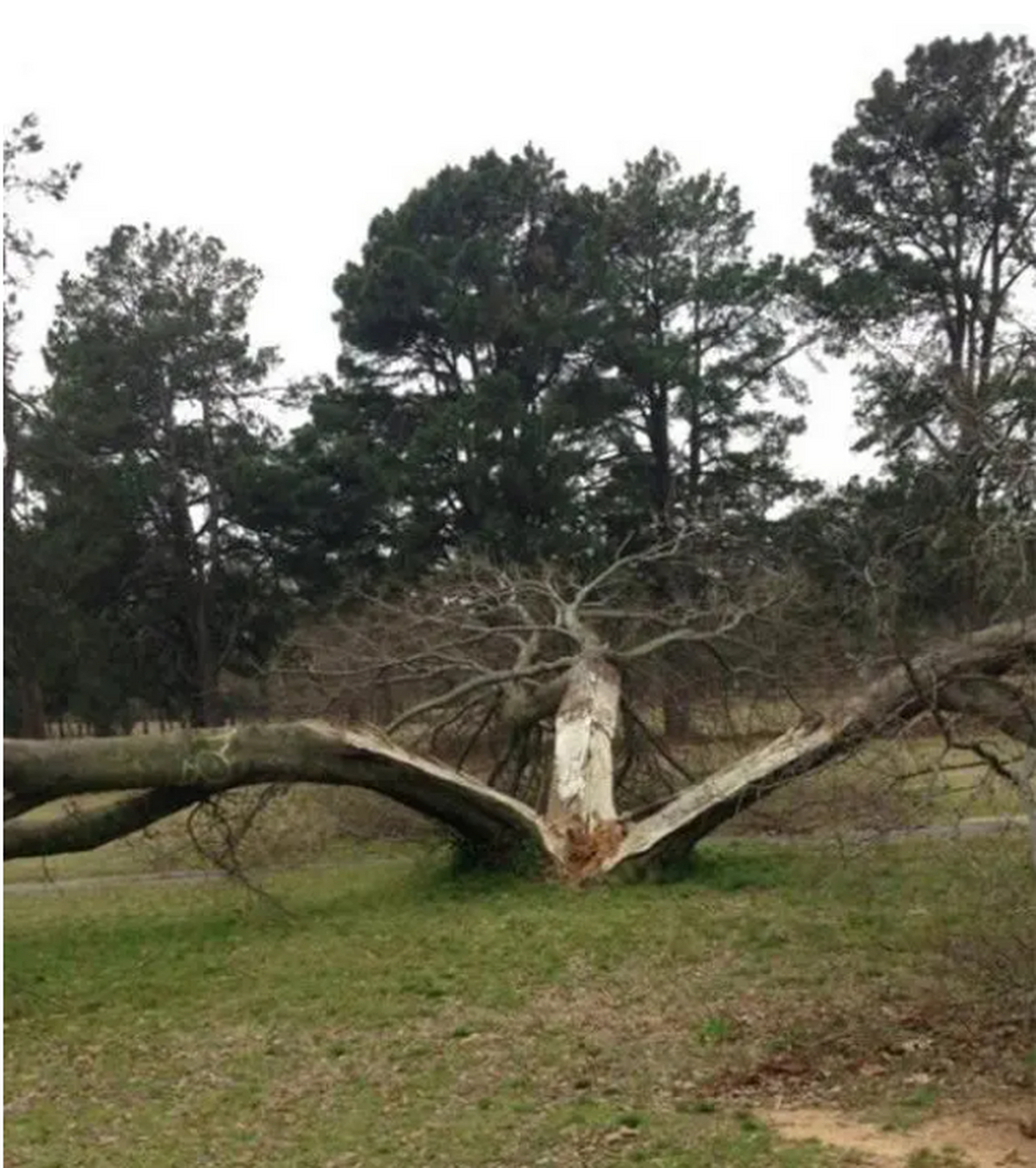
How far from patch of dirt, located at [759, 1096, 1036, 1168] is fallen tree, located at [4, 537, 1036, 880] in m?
3.70

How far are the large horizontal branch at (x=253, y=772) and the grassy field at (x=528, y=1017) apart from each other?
2.09 ft

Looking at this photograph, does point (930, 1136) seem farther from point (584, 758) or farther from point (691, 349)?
point (691, 349)

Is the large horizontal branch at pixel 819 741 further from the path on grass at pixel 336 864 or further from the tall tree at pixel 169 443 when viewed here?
the tall tree at pixel 169 443

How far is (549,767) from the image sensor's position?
45.0 ft

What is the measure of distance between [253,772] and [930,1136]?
641cm

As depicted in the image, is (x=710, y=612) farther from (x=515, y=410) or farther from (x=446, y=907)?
(x=515, y=410)

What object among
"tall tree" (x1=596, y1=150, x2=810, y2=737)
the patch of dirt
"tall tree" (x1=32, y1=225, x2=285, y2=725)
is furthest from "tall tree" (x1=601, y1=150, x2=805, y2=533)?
the patch of dirt

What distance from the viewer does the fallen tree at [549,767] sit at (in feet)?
33.7

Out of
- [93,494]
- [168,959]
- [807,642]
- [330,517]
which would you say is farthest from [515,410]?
[168,959]

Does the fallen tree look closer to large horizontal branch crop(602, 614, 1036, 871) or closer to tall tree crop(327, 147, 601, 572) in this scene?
large horizontal branch crop(602, 614, 1036, 871)

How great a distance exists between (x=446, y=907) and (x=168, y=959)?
7.08ft

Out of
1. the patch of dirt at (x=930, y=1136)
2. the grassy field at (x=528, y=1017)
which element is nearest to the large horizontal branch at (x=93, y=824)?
the grassy field at (x=528, y=1017)

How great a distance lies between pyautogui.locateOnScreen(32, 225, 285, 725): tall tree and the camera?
104 ft

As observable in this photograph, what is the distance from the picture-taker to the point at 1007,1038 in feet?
22.3
